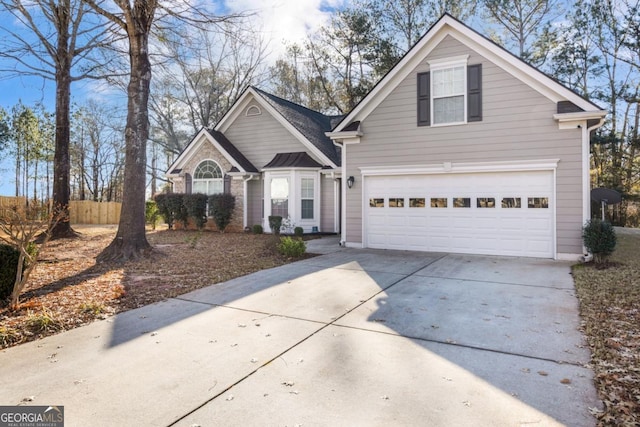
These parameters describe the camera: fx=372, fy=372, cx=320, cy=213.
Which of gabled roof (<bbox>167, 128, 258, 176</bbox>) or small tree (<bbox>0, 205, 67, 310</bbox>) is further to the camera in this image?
gabled roof (<bbox>167, 128, 258, 176</bbox>)

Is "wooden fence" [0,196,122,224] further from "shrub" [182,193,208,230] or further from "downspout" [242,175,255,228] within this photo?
"downspout" [242,175,255,228]

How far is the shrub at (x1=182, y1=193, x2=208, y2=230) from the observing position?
15.9 meters

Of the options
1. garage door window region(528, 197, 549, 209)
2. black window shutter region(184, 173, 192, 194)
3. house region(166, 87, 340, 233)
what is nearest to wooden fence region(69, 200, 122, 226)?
house region(166, 87, 340, 233)

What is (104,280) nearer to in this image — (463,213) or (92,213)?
(463,213)

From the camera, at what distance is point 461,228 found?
10070 mm

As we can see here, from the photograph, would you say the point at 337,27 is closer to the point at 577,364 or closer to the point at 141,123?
the point at 141,123

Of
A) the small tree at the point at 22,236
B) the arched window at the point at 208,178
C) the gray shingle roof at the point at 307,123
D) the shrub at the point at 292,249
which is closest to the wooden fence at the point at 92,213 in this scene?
the arched window at the point at 208,178

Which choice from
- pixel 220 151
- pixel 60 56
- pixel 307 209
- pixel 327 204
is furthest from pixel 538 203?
pixel 60 56

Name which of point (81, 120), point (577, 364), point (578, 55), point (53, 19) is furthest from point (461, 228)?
point (81, 120)

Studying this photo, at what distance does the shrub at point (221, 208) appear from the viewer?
15584mm

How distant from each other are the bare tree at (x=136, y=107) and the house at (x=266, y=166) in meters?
6.36

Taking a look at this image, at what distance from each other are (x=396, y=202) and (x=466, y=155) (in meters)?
2.28

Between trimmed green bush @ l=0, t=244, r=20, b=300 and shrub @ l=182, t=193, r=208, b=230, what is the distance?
1078cm

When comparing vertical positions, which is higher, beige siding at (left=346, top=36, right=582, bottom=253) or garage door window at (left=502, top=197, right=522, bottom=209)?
beige siding at (left=346, top=36, right=582, bottom=253)
